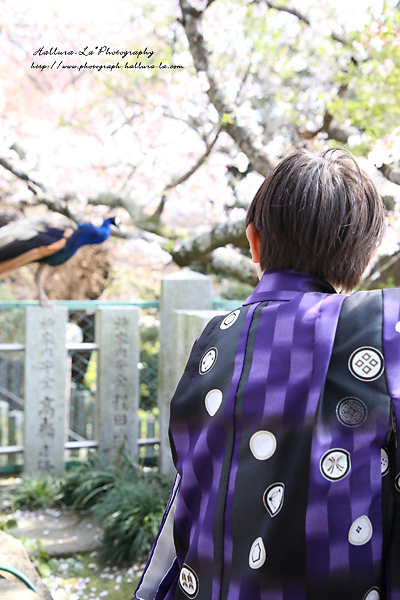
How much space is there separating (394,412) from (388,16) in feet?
10.3

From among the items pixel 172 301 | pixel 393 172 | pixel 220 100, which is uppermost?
pixel 220 100

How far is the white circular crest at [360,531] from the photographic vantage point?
72cm

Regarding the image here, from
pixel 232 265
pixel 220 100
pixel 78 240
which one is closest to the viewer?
pixel 220 100

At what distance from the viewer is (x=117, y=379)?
411 centimetres

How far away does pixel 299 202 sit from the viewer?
82 centimetres

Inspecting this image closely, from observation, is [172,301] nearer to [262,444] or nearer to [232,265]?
[232,265]

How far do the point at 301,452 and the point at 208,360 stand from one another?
0.82 feet

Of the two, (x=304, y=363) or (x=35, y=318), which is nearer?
(x=304, y=363)

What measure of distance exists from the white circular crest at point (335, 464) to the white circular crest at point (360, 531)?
7cm

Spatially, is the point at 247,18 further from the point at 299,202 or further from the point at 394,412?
the point at 394,412

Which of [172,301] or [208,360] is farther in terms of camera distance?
[172,301]

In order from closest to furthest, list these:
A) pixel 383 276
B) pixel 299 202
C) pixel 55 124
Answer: pixel 299 202
pixel 383 276
pixel 55 124

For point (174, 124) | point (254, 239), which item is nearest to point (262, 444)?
point (254, 239)

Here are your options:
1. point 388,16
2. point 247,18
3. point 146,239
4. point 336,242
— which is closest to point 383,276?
point 388,16
